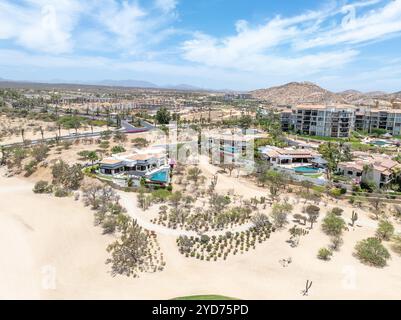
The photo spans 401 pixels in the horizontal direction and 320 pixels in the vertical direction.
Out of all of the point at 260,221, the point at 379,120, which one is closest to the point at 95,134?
the point at 260,221

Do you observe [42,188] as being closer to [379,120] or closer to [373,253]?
[373,253]

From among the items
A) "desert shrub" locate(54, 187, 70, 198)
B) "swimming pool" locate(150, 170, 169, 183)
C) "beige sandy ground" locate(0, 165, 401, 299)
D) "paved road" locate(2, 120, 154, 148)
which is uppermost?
A: "paved road" locate(2, 120, 154, 148)

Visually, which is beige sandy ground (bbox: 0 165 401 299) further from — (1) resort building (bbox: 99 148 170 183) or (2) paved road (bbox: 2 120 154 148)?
(2) paved road (bbox: 2 120 154 148)

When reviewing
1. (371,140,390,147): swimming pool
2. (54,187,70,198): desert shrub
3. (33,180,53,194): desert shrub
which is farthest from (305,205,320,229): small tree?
(371,140,390,147): swimming pool

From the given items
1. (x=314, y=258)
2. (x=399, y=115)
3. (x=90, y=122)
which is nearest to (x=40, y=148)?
(x=90, y=122)

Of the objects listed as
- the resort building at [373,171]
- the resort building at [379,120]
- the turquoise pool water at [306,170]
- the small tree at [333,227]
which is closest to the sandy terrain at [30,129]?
the turquoise pool water at [306,170]

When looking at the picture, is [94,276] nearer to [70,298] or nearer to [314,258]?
[70,298]
